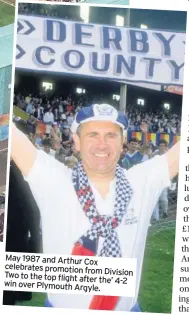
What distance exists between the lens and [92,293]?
6.16 feet

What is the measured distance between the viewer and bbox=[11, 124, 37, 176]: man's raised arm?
6.15 feet

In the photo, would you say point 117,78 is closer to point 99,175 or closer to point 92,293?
point 99,175

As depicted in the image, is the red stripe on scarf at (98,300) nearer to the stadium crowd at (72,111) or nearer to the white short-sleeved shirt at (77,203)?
the white short-sleeved shirt at (77,203)

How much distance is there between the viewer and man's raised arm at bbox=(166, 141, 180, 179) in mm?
1874

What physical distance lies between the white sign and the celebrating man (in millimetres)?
173

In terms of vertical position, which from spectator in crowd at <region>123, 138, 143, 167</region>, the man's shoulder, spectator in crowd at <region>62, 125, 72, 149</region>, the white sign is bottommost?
the man's shoulder

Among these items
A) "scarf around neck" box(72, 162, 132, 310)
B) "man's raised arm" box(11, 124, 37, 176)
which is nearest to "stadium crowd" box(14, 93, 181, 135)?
"man's raised arm" box(11, 124, 37, 176)

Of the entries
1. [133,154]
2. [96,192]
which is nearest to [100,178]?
[96,192]

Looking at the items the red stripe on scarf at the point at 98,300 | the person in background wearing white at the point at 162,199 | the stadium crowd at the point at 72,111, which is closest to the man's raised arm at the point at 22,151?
the stadium crowd at the point at 72,111

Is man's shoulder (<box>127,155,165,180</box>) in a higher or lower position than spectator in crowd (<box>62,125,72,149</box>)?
lower

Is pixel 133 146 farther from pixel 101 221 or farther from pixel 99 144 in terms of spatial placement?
pixel 101 221

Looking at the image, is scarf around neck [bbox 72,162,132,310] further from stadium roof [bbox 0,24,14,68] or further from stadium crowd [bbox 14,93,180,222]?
stadium roof [bbox 0,24,14,68]

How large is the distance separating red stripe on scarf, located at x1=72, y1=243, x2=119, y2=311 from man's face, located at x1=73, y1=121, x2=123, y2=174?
329mm

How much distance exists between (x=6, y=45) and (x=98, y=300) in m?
1.10
